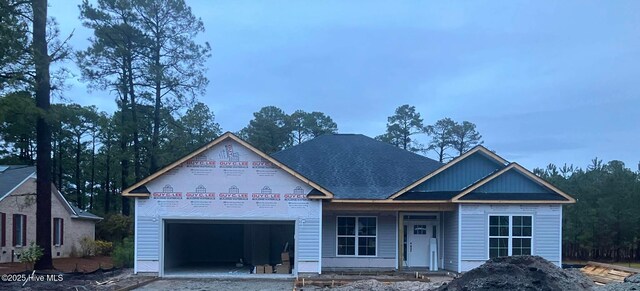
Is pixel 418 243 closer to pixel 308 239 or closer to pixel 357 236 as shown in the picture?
pixel 357 236

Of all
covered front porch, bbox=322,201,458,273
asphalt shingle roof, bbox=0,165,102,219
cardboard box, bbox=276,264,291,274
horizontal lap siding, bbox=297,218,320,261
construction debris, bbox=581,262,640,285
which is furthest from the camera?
asphalt shingle roof, bbox=0,165,102,219

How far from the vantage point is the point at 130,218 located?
4306cm

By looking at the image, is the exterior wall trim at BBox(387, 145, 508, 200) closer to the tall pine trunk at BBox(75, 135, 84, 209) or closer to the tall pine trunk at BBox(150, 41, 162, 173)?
the tall pine trunk at BBox(150, 41, 162, 173)

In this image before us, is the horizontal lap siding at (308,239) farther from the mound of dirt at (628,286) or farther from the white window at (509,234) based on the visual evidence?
the mound of dirt at (628,286)

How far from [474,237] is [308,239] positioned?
5.81 metres

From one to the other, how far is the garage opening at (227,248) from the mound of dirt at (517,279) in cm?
918

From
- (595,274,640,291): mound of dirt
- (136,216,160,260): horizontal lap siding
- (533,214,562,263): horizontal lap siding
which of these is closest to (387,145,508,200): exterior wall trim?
(533,214,562,263): horizontal lap siding

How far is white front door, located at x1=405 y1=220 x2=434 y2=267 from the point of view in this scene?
25016 millimetres

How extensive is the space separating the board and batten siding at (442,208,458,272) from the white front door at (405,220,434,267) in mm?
708

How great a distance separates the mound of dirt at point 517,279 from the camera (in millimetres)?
14406

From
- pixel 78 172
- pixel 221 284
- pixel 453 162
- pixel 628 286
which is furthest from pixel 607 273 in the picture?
pixel 78 172

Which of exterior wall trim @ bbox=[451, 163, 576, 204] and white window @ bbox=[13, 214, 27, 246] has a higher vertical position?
exterior wall trim @ bbox=[451, 163, 576, 204]

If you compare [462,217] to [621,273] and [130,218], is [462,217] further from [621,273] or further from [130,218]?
[130,218]

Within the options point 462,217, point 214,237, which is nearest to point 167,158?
point 214,237
